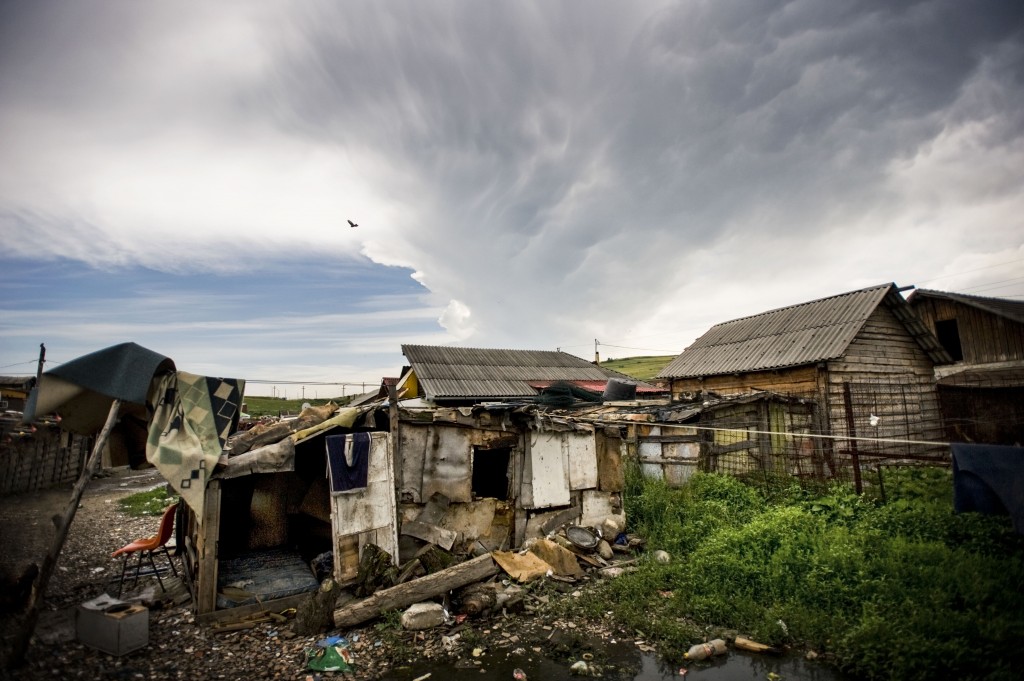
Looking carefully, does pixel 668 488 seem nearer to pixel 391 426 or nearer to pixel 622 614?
pixel 622 614

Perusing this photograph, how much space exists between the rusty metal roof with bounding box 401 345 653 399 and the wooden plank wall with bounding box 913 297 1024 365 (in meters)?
14.7

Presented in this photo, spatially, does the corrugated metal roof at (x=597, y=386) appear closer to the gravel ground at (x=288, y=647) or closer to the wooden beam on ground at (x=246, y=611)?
the gravel ground at (x=288, y=647)

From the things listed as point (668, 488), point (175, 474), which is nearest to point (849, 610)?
point (668, 488)

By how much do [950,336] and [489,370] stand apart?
21.0m

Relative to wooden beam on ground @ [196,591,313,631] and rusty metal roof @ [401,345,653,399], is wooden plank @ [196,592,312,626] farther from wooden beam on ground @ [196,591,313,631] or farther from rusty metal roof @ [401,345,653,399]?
rusty metal roof @ [401,345,653,399]

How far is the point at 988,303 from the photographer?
66.5 feet

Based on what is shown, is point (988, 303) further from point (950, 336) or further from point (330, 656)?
point (330, 656)

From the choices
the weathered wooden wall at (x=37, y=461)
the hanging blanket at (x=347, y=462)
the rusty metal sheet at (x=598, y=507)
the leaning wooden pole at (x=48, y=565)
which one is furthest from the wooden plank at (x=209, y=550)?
the weathered wooden wall at (x=37, y=461)

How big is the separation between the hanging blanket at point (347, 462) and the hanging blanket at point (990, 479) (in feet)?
26.8

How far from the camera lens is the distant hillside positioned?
171ft

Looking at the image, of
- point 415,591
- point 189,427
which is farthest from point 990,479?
point 189,427

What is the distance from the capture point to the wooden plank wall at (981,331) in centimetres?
1841

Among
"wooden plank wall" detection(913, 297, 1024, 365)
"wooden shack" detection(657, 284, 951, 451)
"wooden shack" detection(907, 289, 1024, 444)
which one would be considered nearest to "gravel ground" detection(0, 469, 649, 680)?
"wooden shack" detection(657, 284, 951, 451)

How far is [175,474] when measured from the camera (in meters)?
6.66
